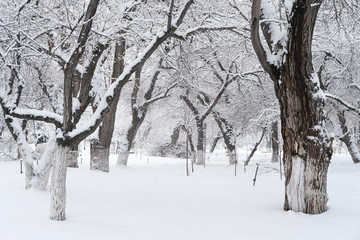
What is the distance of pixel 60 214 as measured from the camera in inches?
192

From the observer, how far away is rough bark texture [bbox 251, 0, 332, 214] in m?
5.55

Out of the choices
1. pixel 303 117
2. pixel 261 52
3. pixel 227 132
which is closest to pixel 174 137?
pixel 227 132

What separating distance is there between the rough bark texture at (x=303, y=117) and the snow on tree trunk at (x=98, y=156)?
7.68 m

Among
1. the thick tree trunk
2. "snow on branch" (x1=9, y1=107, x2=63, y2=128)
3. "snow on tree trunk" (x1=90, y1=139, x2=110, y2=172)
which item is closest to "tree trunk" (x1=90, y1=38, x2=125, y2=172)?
"snow on tree trunk" (x1=90, y1=139, x2=110, y2=172)

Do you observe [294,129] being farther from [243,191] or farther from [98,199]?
[98,199]

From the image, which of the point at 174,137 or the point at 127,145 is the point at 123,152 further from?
the point at 174,137

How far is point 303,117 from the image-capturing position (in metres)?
5.63

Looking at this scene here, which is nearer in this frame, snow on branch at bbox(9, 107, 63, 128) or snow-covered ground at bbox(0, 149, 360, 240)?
snow-covered ground at bbox(0, 149, 360, 240)

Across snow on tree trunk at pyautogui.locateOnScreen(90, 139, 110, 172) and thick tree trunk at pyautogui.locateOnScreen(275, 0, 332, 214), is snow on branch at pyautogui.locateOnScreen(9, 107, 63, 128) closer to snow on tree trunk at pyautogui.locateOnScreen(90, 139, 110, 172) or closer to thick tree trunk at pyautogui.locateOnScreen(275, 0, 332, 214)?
thick tree trunk at pyautogui.locateOnScreen(275, 0, 332, 214)

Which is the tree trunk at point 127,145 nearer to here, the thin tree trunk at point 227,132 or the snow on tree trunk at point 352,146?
the thin tree trunk at point 227,132

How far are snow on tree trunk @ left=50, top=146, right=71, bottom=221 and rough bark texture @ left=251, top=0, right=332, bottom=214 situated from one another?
3.74 meters

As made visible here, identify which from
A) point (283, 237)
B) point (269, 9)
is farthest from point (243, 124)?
point (283, 237)

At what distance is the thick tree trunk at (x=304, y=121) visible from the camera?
18.2ft

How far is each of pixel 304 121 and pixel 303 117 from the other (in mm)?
70
